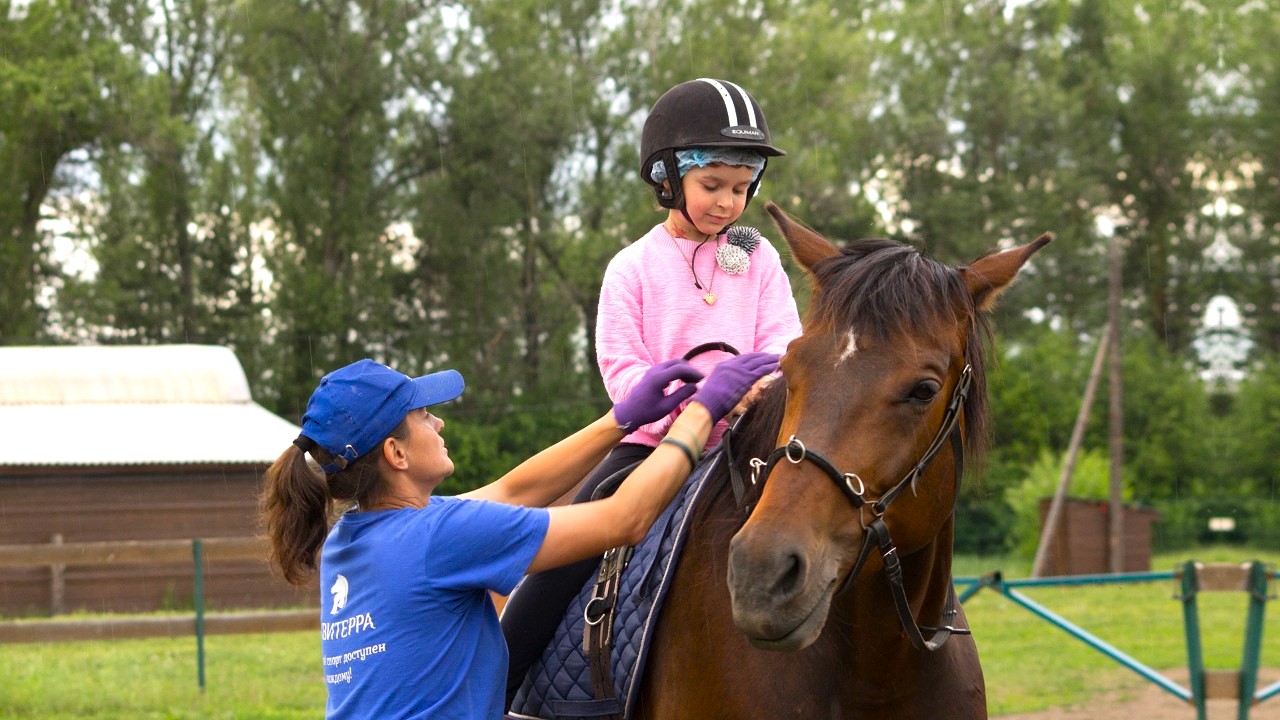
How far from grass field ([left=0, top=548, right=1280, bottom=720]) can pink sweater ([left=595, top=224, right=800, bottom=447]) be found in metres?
6.47

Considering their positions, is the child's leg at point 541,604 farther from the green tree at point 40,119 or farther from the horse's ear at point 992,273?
the green tree at point 40,119

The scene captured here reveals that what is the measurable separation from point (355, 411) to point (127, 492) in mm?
18467

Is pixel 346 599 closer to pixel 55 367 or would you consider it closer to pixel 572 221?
pixel 55 367

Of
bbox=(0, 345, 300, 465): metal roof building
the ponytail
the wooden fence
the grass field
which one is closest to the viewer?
the ponytail

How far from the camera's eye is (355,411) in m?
2.68

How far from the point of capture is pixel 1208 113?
3319cm

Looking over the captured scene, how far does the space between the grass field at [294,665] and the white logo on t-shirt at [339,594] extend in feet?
21.4

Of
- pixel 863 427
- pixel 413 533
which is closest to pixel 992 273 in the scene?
pixel 863 427

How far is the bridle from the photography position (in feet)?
8.02

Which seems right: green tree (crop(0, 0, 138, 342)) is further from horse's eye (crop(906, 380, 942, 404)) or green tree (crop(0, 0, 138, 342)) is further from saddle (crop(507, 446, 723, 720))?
horse's eye (crop(906, 380, 942, 404))

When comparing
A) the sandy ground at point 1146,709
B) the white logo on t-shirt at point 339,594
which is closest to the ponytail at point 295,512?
the white logo on t-shirt at point 339,594

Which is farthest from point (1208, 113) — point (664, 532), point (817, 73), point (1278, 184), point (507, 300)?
point (664, 532)

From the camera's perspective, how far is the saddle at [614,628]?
9.84ft

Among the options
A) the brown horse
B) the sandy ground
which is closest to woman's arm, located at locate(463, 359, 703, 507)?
the brown horse
